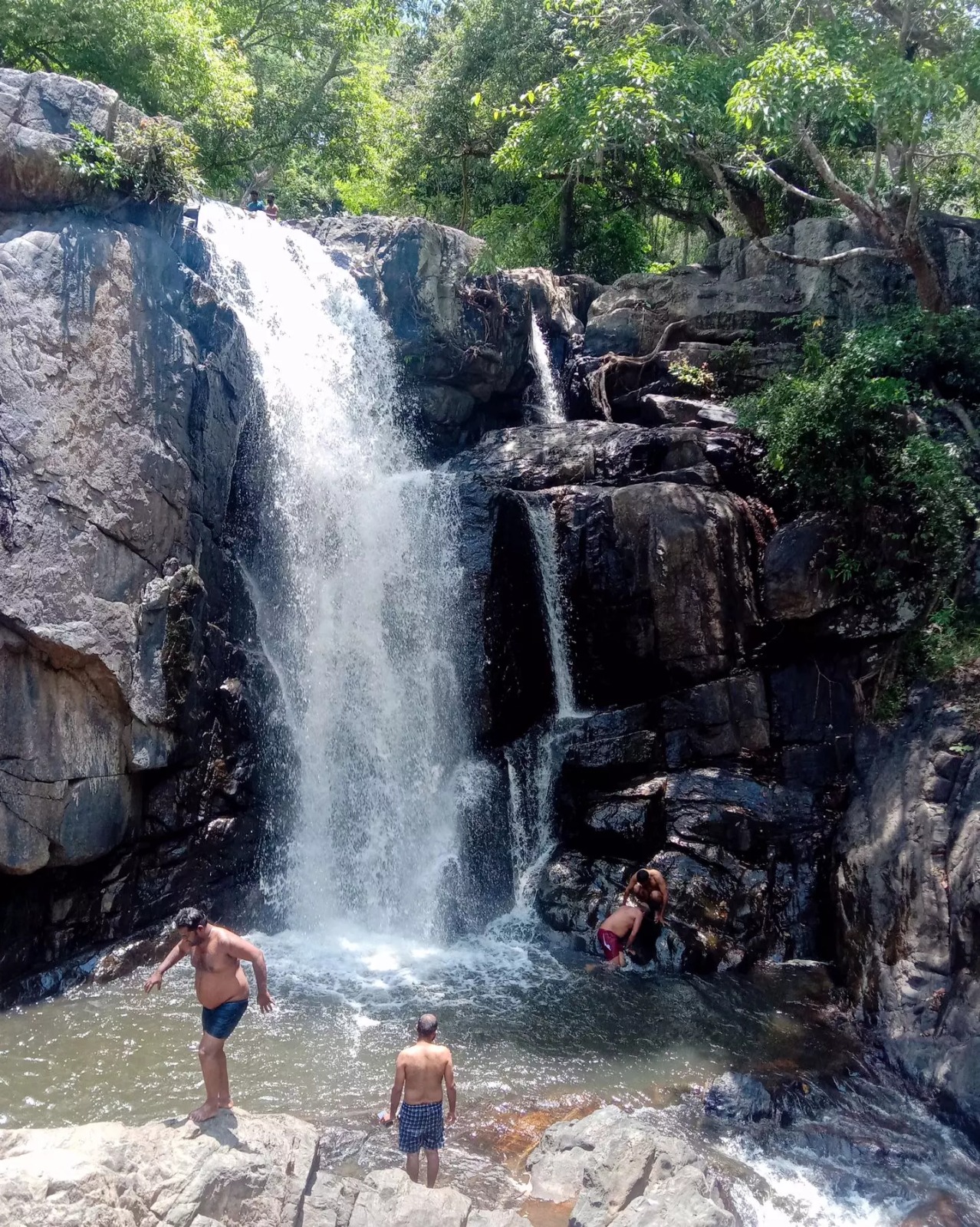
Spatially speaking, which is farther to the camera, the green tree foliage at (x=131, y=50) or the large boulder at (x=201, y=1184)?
the green tree foliage at (x=131, y=50)

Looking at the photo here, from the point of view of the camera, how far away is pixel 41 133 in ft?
34.4

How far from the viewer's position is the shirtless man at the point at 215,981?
6.17 meters

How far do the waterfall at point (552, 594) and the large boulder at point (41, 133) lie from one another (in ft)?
23.0

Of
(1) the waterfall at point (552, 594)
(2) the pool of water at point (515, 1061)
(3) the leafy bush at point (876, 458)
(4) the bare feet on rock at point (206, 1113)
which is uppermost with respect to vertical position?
(3) the leafy bush at point (876, 458)

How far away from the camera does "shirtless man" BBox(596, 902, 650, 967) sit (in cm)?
1012

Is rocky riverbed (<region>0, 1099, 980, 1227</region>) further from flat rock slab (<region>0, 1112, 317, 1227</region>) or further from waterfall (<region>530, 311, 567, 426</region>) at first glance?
waterfall (<region>530, 311, 567, 426</region>)

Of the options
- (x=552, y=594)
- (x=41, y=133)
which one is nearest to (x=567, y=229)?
(x=552, y=594)

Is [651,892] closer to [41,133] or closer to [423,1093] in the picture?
[423,1093]

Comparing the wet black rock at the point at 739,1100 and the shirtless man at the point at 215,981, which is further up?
the shirtless man at the point at 215,981

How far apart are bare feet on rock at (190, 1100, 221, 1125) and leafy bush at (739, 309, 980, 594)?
9448mm

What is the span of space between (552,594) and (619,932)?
16.5 feet

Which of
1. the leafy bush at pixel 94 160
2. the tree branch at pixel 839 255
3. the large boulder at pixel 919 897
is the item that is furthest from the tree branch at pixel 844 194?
the leafy bush at pixel 94 160

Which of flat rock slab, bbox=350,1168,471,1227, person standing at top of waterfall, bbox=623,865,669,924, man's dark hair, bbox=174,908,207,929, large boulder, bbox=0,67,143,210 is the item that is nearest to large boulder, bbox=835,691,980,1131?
person standing at top of waterfall, bbox=623,865,669,924

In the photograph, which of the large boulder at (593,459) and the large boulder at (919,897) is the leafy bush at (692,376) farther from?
the large boulder at (919,897)
